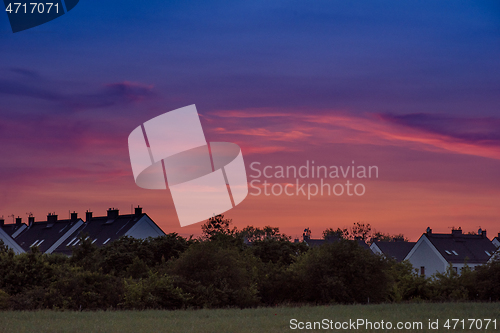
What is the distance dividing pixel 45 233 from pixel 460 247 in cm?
5657

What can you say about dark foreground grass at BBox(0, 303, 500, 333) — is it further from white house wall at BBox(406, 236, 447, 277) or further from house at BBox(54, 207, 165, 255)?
white house wall at BBox(406, 236, 447, 277)

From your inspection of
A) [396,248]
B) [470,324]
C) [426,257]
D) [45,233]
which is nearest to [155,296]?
[470,324]

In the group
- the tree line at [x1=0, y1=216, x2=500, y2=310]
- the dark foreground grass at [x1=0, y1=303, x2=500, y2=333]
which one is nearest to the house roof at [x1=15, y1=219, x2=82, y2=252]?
the tree line at [x1=0, y1=216, x2=500, y2=310]

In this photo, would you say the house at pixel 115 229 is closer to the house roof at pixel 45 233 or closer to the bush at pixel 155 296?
the house roof at pixel 45 233

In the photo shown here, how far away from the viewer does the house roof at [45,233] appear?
72.7 meters

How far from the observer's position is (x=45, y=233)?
77.4 m

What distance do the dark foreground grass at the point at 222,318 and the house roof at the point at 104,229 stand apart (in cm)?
4188

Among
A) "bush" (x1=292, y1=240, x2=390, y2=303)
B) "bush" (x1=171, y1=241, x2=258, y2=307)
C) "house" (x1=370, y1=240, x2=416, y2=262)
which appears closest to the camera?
"bush" (x1=171, y1=241, x2=258, y2=307)

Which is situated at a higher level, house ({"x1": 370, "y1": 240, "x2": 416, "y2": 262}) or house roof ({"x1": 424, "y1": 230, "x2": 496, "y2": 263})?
house roof ({"x1": 424, "y1": 230, "x2": 496, "y2": 263})

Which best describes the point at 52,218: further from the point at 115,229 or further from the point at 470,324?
the point at 470,324

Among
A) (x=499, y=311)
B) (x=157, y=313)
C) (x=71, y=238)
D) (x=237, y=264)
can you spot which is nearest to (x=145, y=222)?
(x=71, y=238)

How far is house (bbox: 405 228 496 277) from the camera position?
66062 millimetres

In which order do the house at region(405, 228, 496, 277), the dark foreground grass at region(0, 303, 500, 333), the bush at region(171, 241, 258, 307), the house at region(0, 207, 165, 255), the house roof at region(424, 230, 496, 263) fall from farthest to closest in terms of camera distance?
the house roof at region(424, 230, 496, 263) < the house at region(405, 228, 496, 277) < the house at region(0, 207, 165, 255) < the bush at region(171, 241, 258, 307) < the dark foreground grass at region(0, 303, 500, 333)

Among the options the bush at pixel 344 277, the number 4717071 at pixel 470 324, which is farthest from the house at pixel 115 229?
the number 4717071 at pixel 470 324
